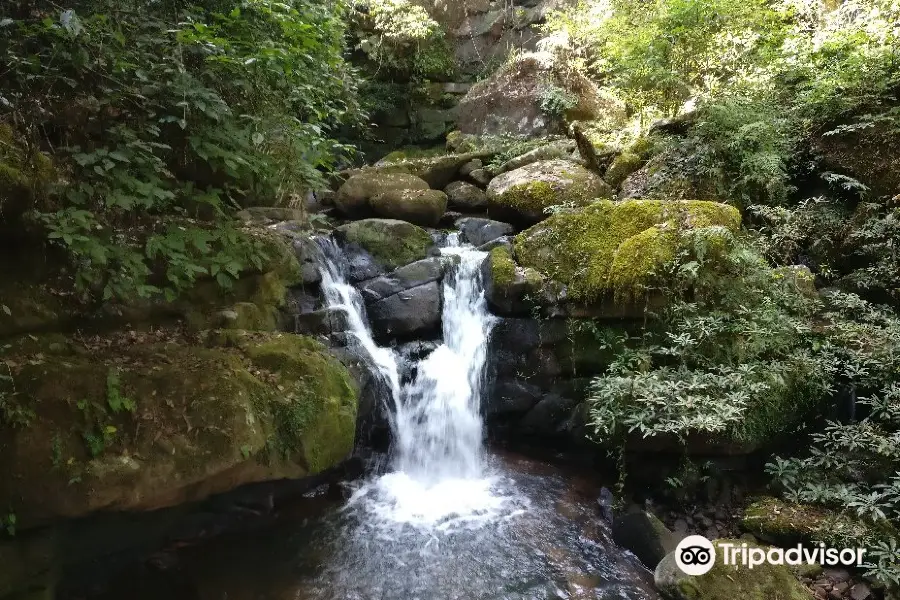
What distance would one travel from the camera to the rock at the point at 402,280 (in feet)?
23.8

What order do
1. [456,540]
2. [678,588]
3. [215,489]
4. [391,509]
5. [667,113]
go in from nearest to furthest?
[678,588]
[215,489]
[456,540]
[391,509]
[667,113]

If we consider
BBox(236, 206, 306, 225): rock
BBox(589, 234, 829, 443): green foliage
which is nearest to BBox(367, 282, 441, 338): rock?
BBox(236, 206, 306, 225): rock

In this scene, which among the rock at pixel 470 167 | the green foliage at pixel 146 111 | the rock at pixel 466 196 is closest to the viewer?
the green foliage at pixel 146 111

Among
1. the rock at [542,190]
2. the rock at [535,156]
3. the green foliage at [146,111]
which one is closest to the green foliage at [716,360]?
the rock at [542,190]

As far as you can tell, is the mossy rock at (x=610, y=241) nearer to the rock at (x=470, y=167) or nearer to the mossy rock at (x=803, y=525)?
the mossy rock at (x=803, y=525)

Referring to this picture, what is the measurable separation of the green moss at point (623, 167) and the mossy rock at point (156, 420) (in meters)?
5.84

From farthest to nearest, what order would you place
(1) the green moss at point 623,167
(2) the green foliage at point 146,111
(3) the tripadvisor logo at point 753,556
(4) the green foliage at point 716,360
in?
1. (1) the green moss at point 623,167
2. (4) the green foliage at point 716,360
3. (3) the tripadvisor logo at point 753,556
4. (2) the green foliage at point 146,111

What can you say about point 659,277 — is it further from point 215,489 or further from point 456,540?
point 215,489

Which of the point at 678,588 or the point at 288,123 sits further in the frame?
the point at 288,123

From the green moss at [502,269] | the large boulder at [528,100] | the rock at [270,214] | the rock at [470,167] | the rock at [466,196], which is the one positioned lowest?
the green moss at [502,269]

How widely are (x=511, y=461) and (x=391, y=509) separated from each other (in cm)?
170

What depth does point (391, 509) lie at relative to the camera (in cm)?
→ 546

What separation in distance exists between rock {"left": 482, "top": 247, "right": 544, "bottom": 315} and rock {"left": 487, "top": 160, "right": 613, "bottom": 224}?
5.26ft

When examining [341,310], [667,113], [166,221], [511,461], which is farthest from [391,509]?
[667,113]
